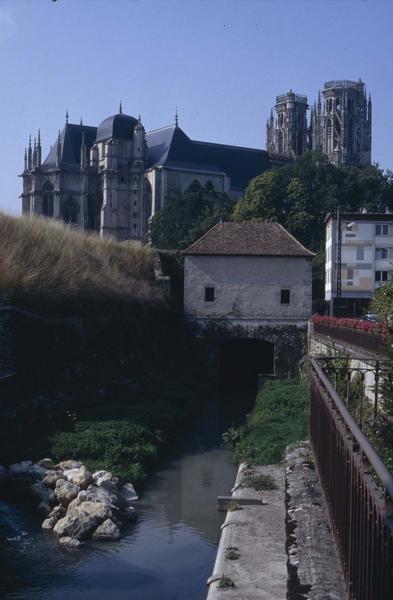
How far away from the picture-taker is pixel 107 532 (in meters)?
13.0

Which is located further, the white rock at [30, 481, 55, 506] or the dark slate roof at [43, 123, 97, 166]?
the dark slate roof at [43, 123, 97, 166]

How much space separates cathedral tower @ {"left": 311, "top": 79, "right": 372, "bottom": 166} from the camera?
390 feet

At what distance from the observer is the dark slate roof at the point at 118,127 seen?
95.3m

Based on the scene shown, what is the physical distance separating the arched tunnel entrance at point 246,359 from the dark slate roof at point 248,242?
5.50 metres

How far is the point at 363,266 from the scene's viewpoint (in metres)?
51.8

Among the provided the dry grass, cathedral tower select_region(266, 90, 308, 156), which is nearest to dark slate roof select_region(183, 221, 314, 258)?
the dry grass

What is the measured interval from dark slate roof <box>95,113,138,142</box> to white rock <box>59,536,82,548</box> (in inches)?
3366

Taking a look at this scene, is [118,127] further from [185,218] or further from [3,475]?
[3,475]

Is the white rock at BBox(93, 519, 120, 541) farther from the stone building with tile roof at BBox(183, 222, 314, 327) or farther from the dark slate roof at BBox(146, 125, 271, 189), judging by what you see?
the dark slate roof at BBox(146, 125, 271, 189)

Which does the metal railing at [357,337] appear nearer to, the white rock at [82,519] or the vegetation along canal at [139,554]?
the vegetation along canal at [139,554]

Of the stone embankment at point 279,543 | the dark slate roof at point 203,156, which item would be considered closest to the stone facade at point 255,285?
the stone embankment at point 279,543

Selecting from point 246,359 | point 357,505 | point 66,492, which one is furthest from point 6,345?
point 246,359

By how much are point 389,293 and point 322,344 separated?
17053 mm

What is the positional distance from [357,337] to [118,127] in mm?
80846
